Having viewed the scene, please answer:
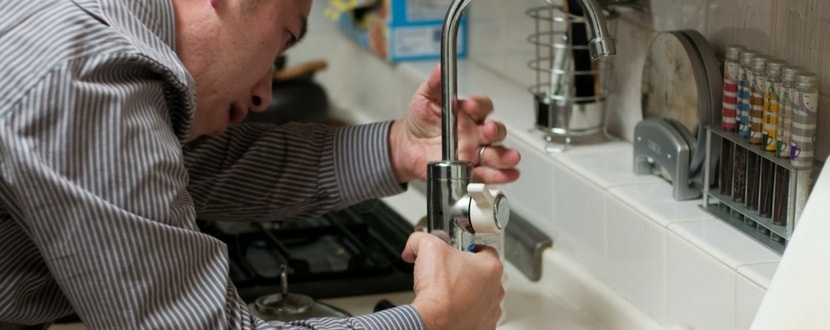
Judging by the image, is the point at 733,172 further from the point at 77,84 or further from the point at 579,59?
the point at 77,84

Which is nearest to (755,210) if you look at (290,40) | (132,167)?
(290,40)

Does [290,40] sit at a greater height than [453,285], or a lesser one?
greater

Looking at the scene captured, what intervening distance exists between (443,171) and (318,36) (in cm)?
134

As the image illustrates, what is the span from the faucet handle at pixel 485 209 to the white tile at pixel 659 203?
7.5 inches

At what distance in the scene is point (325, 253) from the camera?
1655 mm

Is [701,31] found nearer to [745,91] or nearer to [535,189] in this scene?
[745,91]

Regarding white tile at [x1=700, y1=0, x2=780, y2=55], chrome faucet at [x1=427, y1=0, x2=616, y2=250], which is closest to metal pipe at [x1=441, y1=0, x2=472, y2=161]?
chrome faucet at [x1=427, y1=0, x2=616, y2=250]

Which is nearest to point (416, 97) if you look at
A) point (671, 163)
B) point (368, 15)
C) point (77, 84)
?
point (671, 163)

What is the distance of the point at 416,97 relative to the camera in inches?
57.0

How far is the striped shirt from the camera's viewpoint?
38.9 inches

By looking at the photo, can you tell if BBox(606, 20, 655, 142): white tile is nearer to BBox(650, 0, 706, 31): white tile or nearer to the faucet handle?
BBox(650, 0, 706, 31): white tile

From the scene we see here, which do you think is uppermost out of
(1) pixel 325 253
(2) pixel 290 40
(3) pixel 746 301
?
(2) pixel 290 40

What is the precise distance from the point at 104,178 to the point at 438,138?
1.76 ft

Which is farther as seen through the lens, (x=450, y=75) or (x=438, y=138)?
(x=438, y=138)
